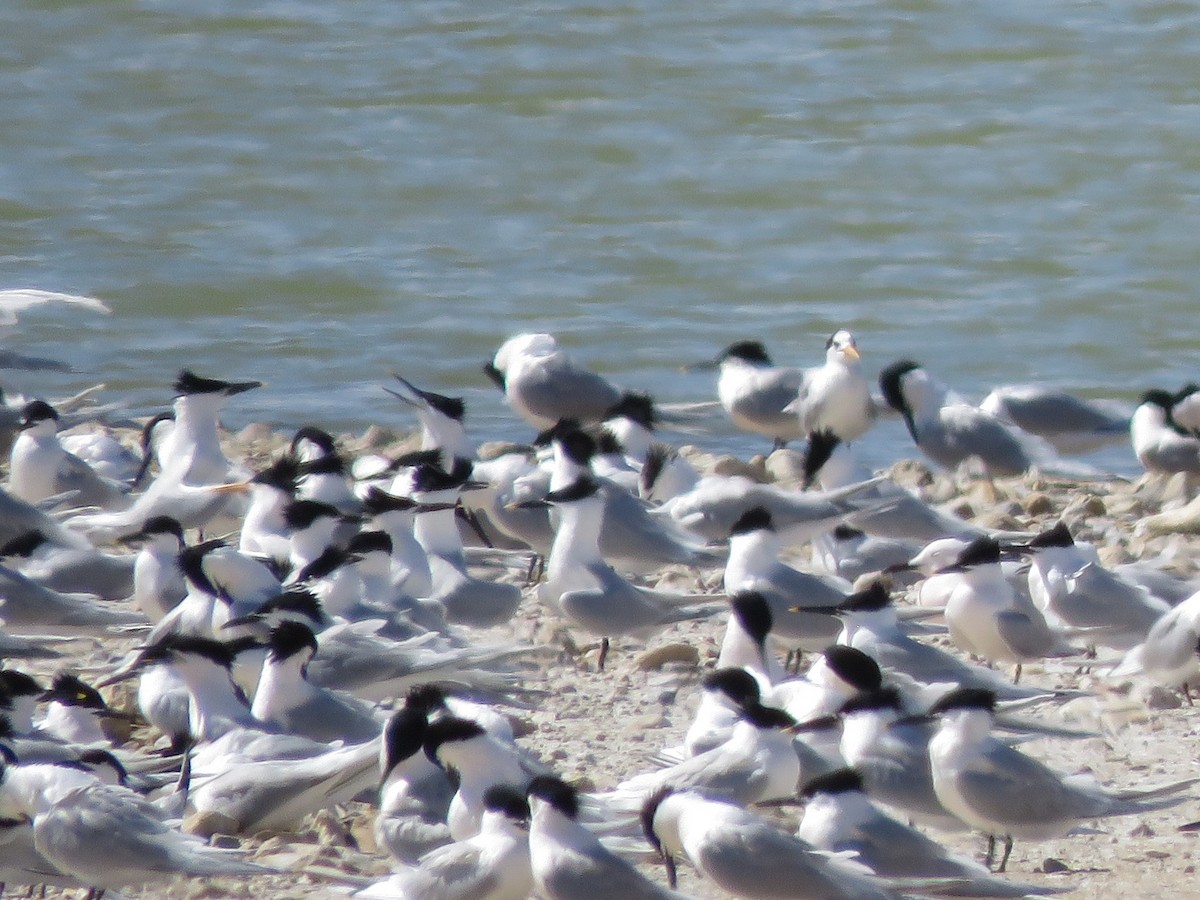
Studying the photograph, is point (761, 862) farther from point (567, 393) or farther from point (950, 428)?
point (567, 393)

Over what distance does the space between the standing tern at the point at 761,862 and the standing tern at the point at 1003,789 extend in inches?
20.9

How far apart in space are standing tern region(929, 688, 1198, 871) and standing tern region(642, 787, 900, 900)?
1.74 ft

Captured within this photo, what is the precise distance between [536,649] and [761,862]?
189 cm

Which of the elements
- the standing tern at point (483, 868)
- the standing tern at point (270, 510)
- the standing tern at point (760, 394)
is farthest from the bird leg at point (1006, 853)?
the standing tern at point (760, 394)

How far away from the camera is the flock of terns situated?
11.9 feet


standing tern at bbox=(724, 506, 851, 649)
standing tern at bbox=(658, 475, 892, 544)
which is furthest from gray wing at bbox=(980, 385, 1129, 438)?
standing tern at bbox=(724, 506, 851, 649)

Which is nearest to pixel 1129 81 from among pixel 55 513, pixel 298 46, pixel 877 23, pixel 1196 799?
pixel 877 23

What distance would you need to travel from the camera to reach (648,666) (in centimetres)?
533

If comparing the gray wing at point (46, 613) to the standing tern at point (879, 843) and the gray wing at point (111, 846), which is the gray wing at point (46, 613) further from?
A: the standing tern at point (879, 843)

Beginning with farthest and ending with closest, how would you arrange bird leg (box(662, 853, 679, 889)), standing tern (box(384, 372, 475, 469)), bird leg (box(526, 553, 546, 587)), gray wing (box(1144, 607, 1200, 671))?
standing tern (box(384, 372, 475, 469))
bird leg (box(526, 553, 546, 587))
gray wing (box(1144, 607, 1200, 671))
bird leg (box(662, 853, 679, 889))

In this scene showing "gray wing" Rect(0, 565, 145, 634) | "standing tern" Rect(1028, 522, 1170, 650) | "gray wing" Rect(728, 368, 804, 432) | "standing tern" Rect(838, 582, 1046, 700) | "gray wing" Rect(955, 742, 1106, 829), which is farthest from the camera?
"gray wing" Rect(728, 368, 804, 432)

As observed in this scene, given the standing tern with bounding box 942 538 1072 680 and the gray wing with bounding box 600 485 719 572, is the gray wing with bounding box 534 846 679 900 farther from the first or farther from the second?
the gray wing with bounding box 600 485 719 572

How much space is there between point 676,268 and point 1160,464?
5504mm

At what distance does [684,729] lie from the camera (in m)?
4.82
